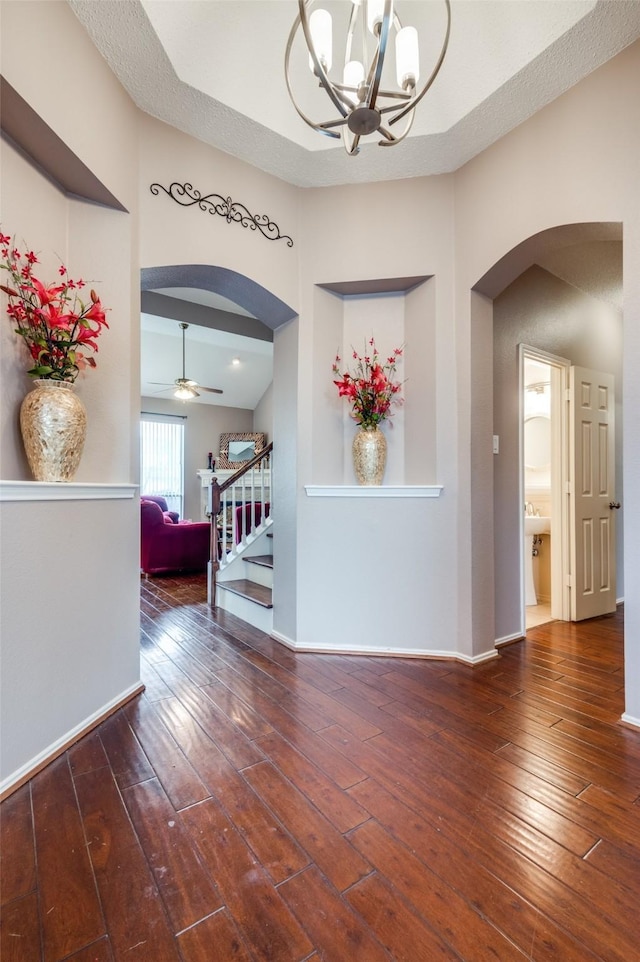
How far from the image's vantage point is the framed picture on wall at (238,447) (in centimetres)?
866

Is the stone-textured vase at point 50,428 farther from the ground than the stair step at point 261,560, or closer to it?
farther from the ground

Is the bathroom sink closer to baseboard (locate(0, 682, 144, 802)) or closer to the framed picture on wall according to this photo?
baseboard (locate(0, 682, 144, 802))

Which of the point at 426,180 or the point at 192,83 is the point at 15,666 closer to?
the point at 192,83

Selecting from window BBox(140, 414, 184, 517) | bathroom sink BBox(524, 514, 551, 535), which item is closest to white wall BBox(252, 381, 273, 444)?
window BBox(140, 414, 184, 517)

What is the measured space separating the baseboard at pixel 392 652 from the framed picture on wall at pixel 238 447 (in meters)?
6.14

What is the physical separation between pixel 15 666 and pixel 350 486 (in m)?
1.95

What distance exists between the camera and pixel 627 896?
3.69 feet

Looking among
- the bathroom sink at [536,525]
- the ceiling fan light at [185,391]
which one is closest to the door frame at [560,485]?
the bathroom sink at [536,525]

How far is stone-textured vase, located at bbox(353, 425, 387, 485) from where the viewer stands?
2.86m

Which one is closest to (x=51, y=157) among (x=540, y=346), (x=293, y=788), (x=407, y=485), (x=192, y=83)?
(x=192, y=83)

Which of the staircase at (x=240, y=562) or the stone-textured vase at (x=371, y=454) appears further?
the staircase at (x=240, y=562)

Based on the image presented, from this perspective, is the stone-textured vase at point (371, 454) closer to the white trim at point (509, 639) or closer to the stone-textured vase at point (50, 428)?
the white trim at point (509, 639)

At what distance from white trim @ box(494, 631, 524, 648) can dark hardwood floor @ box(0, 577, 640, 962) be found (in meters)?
0.59

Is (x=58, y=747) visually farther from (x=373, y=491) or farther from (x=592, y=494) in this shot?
Result: (x=592, y=494)
